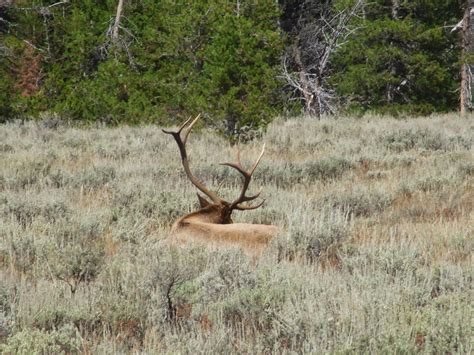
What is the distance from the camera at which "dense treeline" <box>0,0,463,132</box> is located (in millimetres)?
13539

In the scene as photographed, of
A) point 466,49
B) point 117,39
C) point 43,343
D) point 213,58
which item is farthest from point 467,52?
point 43,343

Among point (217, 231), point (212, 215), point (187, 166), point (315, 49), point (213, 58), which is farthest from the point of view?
point (315, 49)

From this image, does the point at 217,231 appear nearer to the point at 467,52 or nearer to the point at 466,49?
the point at 467,52

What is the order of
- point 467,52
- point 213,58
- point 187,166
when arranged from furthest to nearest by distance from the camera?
point 467,52
point 213,58
point 187,166

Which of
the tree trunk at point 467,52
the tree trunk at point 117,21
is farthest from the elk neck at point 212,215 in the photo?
the tree trunk at point 467,52

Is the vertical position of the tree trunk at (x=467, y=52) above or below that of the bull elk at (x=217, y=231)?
above

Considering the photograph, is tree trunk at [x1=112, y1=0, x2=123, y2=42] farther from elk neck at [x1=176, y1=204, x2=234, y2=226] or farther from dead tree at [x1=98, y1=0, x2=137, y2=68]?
elk neck at [x1=176, y1=204, x2=234, y2=226]

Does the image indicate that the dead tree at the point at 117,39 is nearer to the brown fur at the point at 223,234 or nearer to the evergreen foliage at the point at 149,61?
the evergreen foliage at the point at 149,61

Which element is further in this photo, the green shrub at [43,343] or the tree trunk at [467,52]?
the tree trunk at [467,52]

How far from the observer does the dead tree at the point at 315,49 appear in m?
20.1

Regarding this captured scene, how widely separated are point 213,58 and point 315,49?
786cm

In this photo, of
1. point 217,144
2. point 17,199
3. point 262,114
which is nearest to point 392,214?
point 17,199

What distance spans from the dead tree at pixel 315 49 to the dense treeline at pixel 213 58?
69 millimetres

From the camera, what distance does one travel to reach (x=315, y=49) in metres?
20.6
